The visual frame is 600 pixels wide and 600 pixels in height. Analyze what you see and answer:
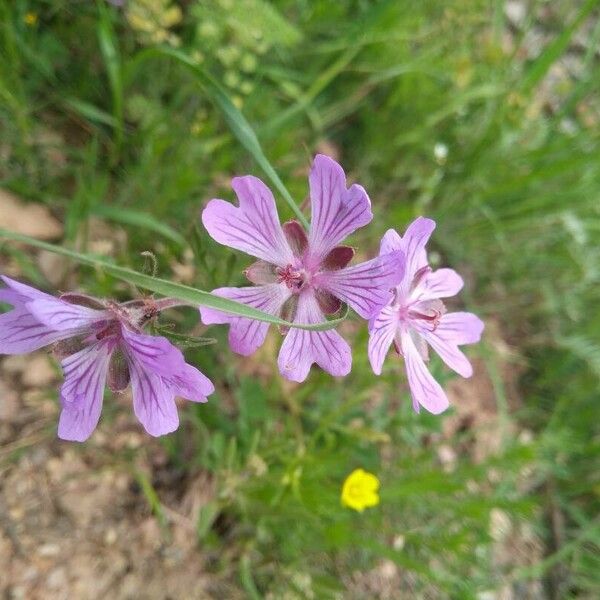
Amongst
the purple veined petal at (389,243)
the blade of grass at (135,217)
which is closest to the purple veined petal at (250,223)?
the purple veined petal at (389,243)

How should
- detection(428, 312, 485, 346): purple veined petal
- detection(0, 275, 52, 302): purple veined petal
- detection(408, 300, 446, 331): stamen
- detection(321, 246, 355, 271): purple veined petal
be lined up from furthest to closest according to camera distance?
detection(428, 312, 485, 346): purple veined petal
detection(408, 300, 446, 331): stamen
detection(321, 246, 355, 271): purple veined petal
detection(0, 275, 52, 302): purple veined petal

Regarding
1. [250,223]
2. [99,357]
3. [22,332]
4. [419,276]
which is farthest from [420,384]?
[22,332]

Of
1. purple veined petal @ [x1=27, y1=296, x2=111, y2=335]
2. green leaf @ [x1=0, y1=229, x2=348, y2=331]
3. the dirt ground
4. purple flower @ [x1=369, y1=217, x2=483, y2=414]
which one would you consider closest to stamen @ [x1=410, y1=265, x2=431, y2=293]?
purple flower @ [x1=369, y1=217, x2=483, y2=414]

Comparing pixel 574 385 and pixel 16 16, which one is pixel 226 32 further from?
pixel 574 385

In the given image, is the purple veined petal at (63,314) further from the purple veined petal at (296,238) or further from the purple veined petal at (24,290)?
the purple veined petal at (296,238)

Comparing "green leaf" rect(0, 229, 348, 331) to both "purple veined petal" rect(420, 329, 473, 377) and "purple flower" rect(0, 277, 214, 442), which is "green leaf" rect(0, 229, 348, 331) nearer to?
"purple flower" rect(0, 277, 214, 442)

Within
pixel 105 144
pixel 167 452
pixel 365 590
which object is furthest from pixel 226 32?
pixel 365 590
